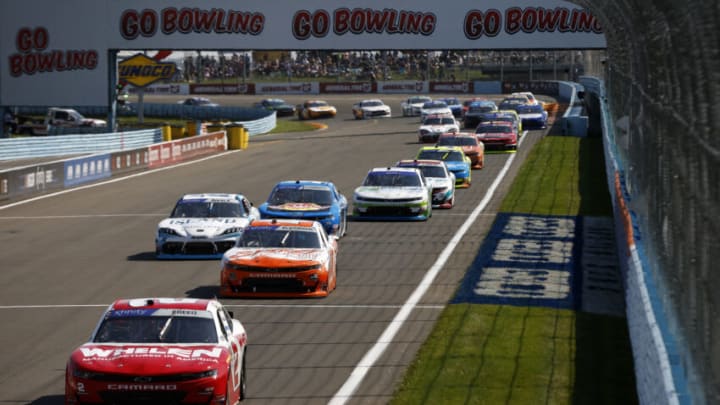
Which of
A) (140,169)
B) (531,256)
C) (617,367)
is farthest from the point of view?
(140,169)

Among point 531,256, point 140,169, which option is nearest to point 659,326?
point 531,256

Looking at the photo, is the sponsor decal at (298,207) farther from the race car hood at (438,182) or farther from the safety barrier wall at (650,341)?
the safety barrier wall at (650,341)

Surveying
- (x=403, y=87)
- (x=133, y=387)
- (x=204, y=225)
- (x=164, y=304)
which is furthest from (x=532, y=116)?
(x=133, y=387)

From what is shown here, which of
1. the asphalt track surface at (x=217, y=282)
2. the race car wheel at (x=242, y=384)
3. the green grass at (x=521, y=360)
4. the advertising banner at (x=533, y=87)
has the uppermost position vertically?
the advertising banner at (x=533, y=87)

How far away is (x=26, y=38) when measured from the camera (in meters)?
57.4

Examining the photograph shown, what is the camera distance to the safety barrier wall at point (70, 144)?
4734 cm

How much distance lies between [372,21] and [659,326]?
47233 millimetres

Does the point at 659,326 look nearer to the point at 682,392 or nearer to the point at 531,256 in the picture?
the point at 682,392

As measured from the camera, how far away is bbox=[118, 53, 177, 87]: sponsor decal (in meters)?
65.3

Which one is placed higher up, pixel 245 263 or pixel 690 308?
pixel 690 308

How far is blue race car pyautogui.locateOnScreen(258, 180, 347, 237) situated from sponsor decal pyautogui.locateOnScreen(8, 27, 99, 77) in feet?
114

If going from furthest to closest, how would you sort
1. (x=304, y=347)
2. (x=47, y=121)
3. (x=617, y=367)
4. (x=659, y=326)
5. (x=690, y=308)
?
(x=47, y=121)
(x=304, y=347)
(x=617, y=367)
(x=659, y=326)
(x=690, y=308)

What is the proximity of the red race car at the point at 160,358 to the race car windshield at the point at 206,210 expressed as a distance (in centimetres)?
1041

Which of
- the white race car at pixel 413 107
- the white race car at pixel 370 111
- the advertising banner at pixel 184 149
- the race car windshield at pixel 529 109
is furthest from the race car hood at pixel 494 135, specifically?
the white race car at pixel 413 107
